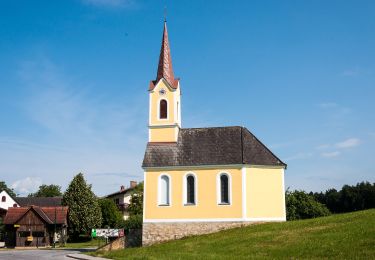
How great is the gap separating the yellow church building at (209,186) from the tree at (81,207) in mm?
27136

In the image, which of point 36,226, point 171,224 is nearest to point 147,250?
point 171,224

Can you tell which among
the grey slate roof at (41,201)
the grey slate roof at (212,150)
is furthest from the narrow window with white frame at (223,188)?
the grey slate roof at (41,201)

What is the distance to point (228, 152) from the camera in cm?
3453

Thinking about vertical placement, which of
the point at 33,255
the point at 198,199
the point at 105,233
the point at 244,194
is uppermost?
the point at 244,194

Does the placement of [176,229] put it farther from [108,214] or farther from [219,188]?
[108,214]

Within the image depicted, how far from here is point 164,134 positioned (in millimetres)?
36312

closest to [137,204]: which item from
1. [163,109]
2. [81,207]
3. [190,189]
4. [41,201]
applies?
[81,207]

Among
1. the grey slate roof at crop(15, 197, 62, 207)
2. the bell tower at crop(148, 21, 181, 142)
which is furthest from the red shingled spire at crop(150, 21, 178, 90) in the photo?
the grey slate roof at crop(15, 197, 62, 207)

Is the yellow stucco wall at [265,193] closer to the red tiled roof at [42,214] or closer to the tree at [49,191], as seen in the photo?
the red tiled roof at [42,214]

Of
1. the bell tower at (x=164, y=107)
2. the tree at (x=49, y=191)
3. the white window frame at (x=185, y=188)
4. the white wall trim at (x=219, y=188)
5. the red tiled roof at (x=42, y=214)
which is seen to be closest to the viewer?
the white wall trim at (x=219, y=188)

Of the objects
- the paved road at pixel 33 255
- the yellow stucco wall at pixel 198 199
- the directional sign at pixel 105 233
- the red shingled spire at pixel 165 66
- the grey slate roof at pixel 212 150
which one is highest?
the red shingled spire at pixel 165 66

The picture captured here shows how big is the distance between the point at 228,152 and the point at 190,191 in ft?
13.5

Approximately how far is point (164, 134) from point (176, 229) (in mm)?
7635

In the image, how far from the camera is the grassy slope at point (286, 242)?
2052cm
